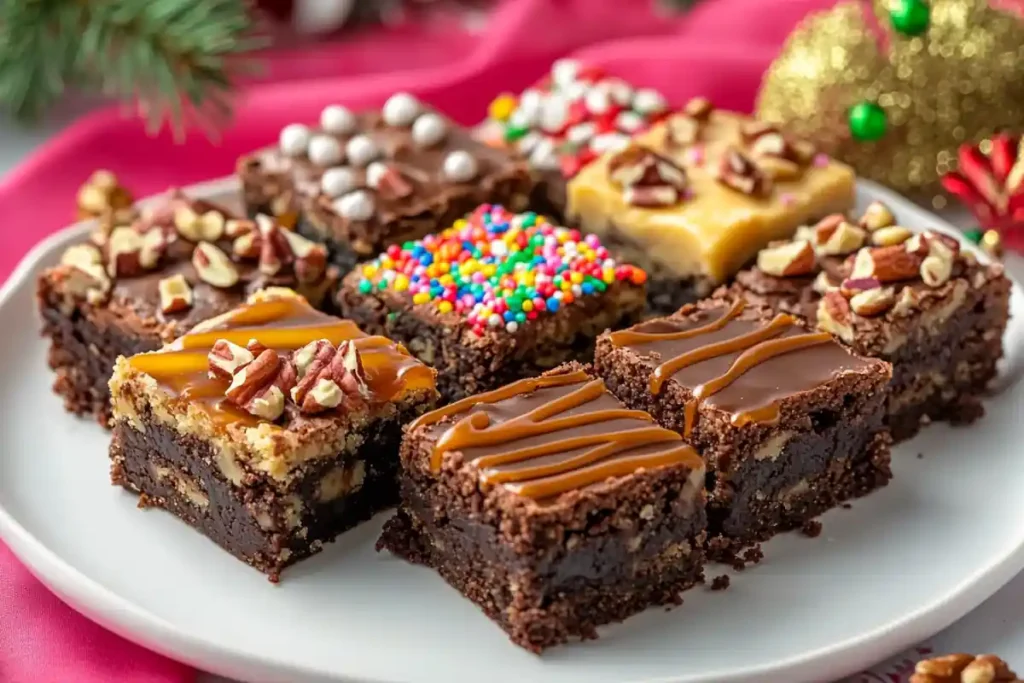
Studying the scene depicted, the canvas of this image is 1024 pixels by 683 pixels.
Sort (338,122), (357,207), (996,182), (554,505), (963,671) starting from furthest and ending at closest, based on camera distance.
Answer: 1. (338,122)
2. (996,182)
3. (357,207)
4. (554,505)
5. (963,671)

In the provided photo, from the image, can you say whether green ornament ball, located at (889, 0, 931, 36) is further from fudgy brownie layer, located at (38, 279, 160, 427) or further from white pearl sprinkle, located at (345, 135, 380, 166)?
fudgy brownie layer, located at (38, 279, 160, 427)

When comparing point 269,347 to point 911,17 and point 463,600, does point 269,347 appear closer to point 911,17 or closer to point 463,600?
point 463,600

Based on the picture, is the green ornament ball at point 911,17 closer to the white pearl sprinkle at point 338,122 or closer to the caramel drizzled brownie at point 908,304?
the caramel drizzled brownie at point 908,304

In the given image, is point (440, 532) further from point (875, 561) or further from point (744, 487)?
point (875, 561)

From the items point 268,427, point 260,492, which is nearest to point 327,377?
point 268,427

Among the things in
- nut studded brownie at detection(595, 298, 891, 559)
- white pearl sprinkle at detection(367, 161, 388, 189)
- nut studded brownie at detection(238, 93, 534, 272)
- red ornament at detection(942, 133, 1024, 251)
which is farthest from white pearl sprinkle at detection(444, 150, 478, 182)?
red ornament at detection(942, 133, 1024, 251)

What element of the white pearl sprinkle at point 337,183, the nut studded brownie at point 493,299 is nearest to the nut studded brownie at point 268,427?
the nut studded brownie at point 493,299
